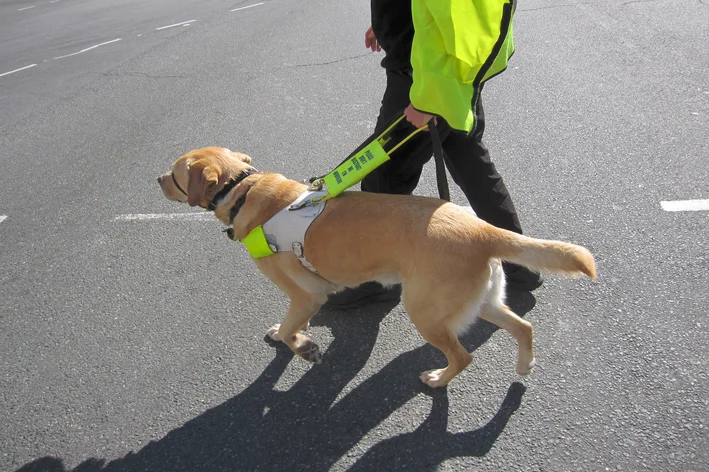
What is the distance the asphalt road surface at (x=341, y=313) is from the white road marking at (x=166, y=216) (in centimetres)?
2

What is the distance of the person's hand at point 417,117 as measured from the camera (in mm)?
2482

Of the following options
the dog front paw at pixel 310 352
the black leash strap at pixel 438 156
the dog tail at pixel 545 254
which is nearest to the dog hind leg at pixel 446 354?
the dog tail at pixel 545 254

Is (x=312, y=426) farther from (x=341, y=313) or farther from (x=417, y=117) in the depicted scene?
(x=417, y=117)

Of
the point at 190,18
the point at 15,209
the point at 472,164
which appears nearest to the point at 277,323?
the point at 472,164

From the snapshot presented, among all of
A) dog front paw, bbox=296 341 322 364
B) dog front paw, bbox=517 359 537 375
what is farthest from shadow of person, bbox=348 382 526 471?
dog front paw, bbox=296 341 322 364

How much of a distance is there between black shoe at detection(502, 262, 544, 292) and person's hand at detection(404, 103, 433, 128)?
1.18 m

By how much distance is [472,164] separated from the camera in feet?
9.75

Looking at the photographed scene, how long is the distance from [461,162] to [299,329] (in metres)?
1.34

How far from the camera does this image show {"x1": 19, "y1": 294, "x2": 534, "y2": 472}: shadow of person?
250cm

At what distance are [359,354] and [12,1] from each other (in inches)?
741

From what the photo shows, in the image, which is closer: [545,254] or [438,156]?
[545,254]

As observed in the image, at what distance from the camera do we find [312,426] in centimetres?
265

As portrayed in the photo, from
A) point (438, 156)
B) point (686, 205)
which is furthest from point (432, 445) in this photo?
point (686, 205)

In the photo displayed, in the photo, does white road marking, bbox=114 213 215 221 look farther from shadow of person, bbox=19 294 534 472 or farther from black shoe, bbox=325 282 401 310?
shadow of person, bbox=19 294 534 472
